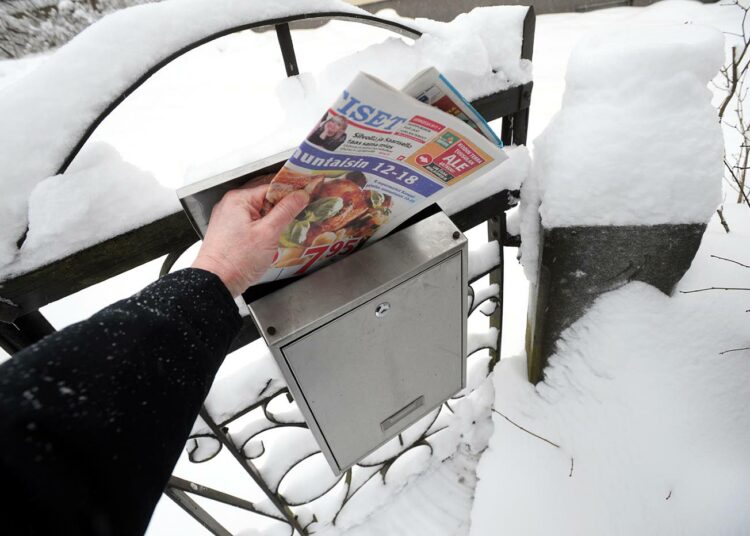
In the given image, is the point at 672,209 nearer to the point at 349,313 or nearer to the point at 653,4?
the point at 349,313

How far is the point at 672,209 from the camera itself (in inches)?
41.4

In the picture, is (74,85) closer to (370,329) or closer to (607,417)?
(370,329)

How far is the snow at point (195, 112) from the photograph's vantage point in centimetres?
69

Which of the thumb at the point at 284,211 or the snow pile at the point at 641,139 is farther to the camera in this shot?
the snow pile at the point at 641,139

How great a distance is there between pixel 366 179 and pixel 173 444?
1.62ft

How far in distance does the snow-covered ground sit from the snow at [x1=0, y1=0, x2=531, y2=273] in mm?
20

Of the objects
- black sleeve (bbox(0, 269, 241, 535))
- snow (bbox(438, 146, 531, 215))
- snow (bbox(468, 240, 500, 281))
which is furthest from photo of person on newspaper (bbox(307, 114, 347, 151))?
snow (bbox(468, 240, 500, 281))

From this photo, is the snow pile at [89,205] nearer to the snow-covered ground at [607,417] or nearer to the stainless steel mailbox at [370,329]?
the snow-covered ground at [607,417]

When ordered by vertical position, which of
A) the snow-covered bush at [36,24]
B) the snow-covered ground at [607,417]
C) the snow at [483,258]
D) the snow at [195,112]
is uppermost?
the snow-covered bush at [36,24]

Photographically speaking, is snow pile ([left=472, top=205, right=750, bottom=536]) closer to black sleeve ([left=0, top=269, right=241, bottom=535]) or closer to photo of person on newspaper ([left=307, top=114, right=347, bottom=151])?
photo of person on newspaper ([left=307, top=114, right=347, bottom=151])

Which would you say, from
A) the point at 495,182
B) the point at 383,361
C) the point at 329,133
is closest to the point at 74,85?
the point at 329,133

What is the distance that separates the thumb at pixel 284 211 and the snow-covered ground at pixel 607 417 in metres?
0.30

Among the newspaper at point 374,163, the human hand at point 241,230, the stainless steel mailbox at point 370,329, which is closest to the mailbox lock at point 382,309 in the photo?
the stainless steel mailbox at point 370,329

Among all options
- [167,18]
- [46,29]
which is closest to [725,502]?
[167,18]
